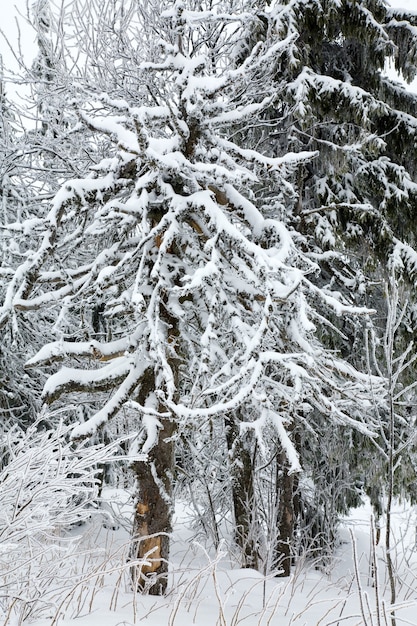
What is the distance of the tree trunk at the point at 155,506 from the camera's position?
4.86 m

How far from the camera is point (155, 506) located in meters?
4.98

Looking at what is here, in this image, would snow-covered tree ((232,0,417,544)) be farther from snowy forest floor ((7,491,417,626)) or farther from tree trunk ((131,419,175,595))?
snowy forest floor ((7,491,417,626))

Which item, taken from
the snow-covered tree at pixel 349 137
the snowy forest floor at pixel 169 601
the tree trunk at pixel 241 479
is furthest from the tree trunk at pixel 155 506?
the snow-covered tree at pixel 349 137

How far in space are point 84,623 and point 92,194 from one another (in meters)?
3.45

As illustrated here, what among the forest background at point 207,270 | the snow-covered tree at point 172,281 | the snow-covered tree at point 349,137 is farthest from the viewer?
the snow-covered tree at point 349,137

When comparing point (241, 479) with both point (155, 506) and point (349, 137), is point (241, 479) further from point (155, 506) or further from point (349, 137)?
point (349, 137)

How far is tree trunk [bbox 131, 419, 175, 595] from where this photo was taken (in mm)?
4863

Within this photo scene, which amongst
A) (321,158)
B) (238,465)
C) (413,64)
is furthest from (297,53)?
(238,465)

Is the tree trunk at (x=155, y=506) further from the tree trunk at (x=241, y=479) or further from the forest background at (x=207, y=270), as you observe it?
the tree trunk at (x=241, y=479)

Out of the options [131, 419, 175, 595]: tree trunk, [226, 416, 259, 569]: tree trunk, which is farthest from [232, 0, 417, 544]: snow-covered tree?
[131, 419, 175, 595]: tree trunk

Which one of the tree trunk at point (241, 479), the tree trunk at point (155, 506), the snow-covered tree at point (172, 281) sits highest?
the snow-covered tree at point (172, 281)

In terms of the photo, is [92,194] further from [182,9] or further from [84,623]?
[84,623]

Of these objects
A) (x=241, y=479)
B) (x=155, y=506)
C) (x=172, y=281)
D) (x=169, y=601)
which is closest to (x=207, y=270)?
(x=172, y=281)

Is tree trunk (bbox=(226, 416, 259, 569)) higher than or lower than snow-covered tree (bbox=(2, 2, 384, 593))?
lower
